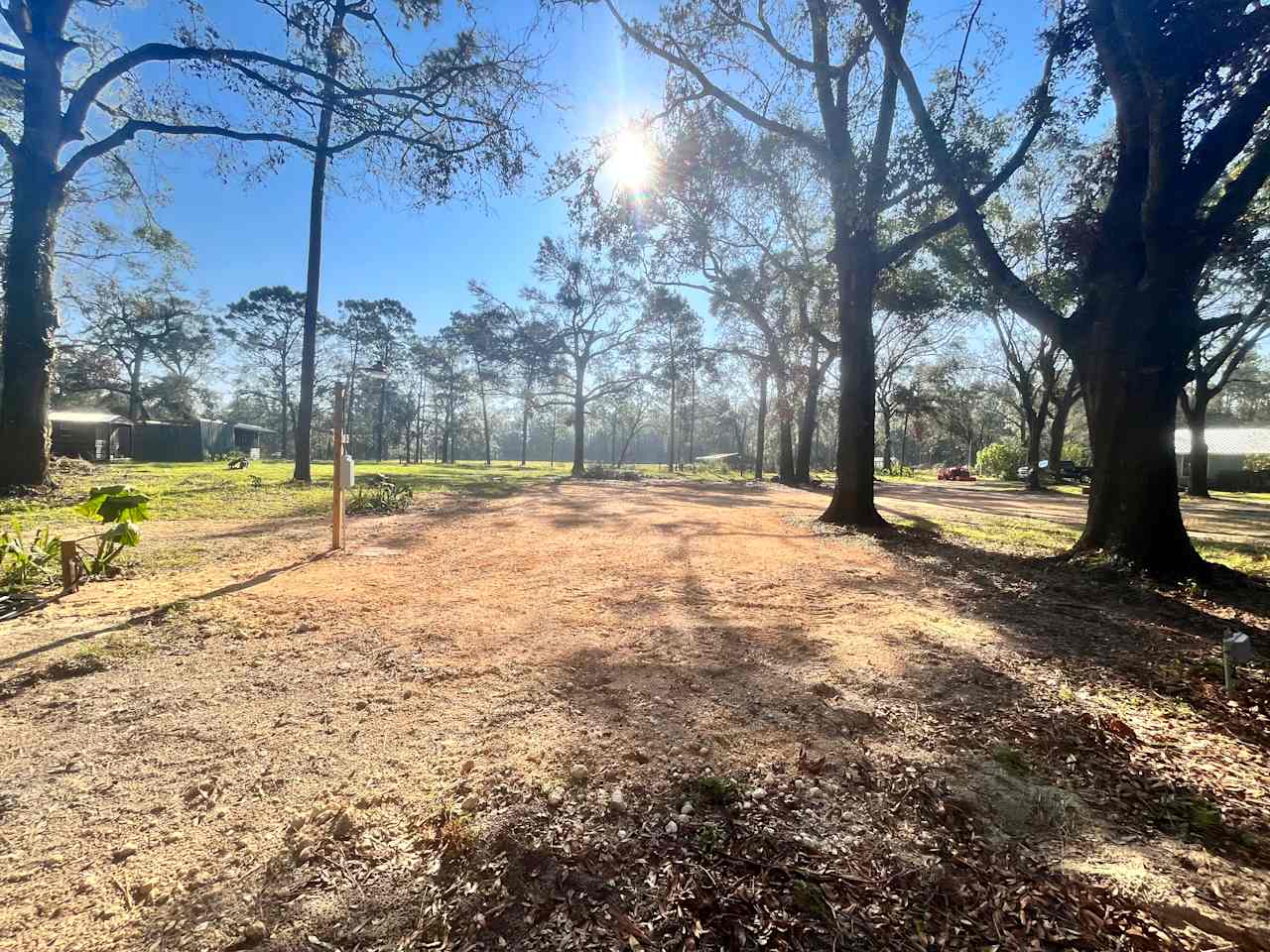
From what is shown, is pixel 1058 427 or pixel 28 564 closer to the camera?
pixel 28 564

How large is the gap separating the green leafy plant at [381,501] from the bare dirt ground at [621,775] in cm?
526

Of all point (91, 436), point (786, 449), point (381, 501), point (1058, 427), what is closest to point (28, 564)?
point (381, 501)

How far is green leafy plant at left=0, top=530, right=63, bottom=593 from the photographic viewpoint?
3799mm

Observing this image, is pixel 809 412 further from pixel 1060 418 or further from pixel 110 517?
pixel 110 517

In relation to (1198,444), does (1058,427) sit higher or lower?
higher

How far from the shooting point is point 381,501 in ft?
31.9

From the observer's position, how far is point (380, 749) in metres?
2.11

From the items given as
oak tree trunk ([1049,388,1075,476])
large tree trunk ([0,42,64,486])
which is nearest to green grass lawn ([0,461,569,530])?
large tree trunk ([0,42,64,486])

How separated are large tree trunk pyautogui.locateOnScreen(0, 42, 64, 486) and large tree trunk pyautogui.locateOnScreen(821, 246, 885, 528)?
1316 centimetres

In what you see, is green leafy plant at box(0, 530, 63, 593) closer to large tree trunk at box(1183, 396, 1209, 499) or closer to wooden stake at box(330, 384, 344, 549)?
wooden stake at box(330, 384, 344, 549)

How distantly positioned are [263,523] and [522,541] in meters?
4.03

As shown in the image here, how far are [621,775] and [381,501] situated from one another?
911cm

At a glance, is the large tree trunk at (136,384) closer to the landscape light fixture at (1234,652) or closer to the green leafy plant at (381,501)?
the green leafy plant at (381,501)

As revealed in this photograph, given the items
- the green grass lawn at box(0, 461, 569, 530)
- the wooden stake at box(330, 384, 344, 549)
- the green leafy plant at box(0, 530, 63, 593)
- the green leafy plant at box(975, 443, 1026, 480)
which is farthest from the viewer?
the green leafy plant at box(975, 443, 1026, 480)
